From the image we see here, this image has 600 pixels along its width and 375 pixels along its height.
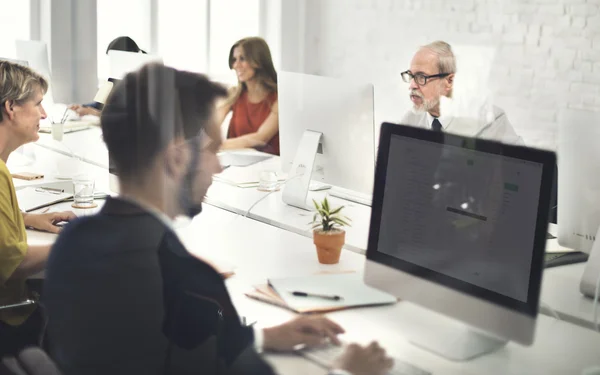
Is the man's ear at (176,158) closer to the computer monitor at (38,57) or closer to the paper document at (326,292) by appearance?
the paper document at (326,292)

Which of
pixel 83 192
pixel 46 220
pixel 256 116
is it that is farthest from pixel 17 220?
pixel 256 116

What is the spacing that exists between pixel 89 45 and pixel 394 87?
2369 mm

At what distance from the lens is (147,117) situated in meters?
1.49

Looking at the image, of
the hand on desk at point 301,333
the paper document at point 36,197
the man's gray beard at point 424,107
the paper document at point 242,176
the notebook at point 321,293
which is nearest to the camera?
the hand on desk at point 301,333

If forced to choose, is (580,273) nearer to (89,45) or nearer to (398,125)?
(398,125)

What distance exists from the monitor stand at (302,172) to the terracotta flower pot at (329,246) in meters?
0.54

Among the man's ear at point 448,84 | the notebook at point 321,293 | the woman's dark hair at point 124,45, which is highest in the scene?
the woman's dark hair at point 124,45

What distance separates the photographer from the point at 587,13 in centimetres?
372

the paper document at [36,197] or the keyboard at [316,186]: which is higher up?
the keyboard at [316,186]

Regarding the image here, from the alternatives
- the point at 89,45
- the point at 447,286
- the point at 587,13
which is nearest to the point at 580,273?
the point at 447,286

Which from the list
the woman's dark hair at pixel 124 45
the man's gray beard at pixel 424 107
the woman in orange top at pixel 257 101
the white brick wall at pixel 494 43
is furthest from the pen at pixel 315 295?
the white brick wall at pixel 494 43

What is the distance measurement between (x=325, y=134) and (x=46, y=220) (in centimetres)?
86

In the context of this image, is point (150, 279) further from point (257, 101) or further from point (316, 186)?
point (257, 101)

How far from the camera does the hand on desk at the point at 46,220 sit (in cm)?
227
